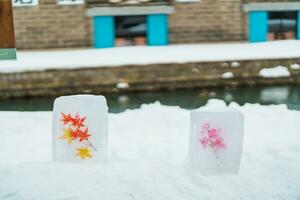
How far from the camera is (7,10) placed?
1046 cm

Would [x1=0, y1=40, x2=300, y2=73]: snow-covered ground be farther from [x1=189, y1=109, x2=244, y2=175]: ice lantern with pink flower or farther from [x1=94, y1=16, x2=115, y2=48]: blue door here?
[x1=189, y1=109, x2=244, y2=175]: ice lantern with pink flower

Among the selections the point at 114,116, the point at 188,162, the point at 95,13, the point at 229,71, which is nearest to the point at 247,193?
the point at 188,162

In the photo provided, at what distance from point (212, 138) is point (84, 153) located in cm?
120

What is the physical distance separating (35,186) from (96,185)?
49 centimetres

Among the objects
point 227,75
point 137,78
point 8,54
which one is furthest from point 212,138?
point 227,75

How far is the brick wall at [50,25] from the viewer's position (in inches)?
555

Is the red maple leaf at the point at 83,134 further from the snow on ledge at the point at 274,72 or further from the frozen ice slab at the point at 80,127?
the snow on ledge at the point at 274,72

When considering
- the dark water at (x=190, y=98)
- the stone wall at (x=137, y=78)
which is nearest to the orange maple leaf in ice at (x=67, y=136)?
the dark water at (x=190, y=98)

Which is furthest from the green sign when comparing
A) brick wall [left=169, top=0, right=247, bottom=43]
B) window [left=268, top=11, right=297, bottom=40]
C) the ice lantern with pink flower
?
window [left=268, top=11, right=297, bottom=40]

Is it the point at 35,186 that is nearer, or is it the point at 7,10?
the point at 35,186

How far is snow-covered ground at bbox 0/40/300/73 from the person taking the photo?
11031mm

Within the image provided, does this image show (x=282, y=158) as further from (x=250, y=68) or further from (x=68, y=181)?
(x=250, y=68)

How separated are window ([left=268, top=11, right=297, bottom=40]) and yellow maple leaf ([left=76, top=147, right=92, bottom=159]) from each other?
40.0ft

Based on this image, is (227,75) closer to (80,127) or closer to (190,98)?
(190,98)
